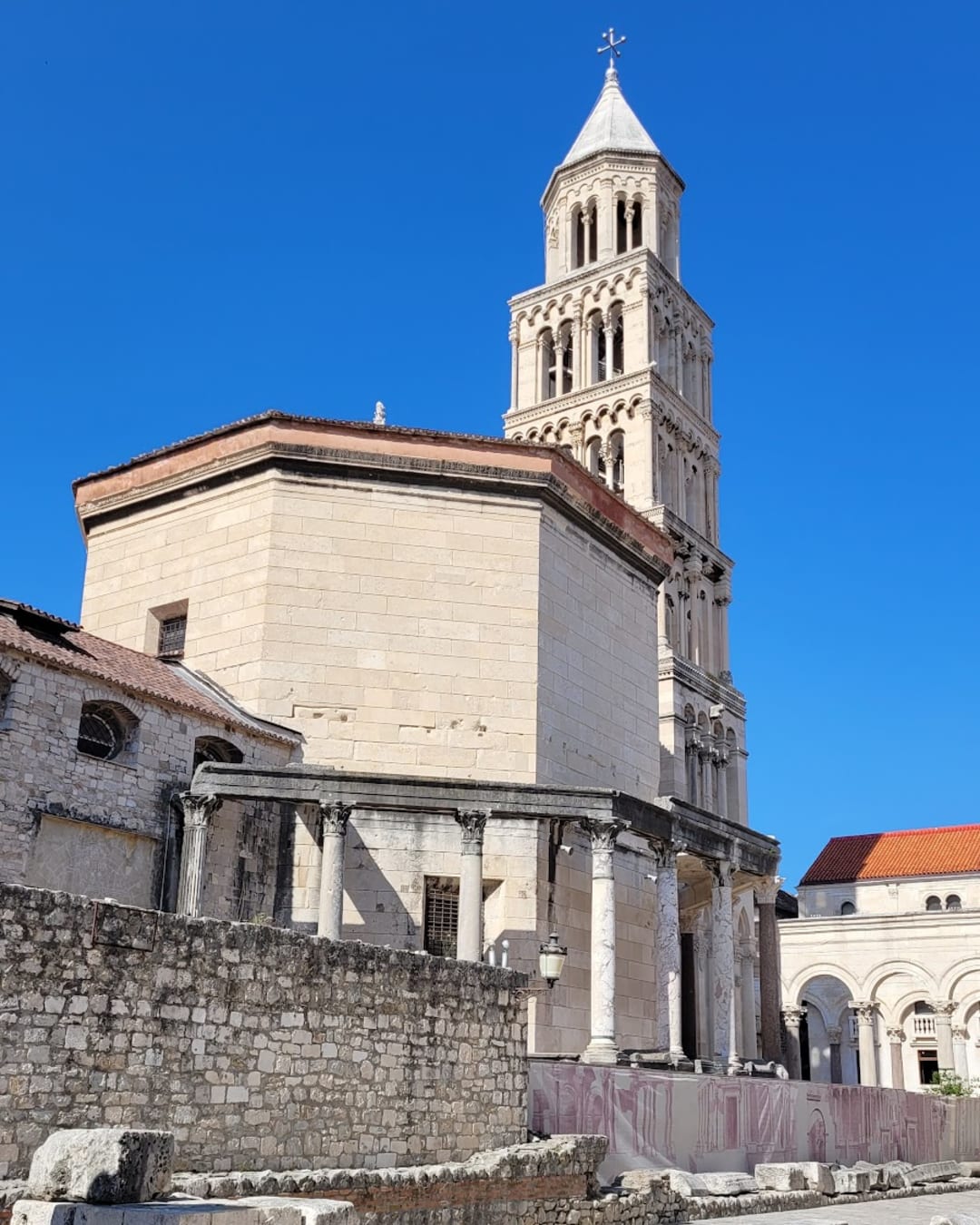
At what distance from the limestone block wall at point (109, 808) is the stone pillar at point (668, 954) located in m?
6.88

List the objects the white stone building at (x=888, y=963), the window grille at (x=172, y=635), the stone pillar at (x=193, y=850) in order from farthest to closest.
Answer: the white stone building at (x=888, y=963), the window grille at (x=172, y=635), the stone pillar at (x=193, y=850)

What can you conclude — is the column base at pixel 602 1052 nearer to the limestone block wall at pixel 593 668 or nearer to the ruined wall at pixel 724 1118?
the ruined wall at pixel 724 1118

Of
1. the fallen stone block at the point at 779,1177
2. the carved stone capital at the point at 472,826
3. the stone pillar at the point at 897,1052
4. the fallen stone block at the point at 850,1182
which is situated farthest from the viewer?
the stone pillar at the point at 897,1052

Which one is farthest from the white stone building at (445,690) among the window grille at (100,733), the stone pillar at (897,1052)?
the stone pillar at (897,1052)

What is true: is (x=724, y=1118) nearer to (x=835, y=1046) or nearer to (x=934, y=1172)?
(x=934, y=1172)

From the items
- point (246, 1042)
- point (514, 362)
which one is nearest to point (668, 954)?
point (246, 1042)

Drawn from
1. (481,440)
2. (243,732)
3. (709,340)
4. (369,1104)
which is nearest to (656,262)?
(709,340)

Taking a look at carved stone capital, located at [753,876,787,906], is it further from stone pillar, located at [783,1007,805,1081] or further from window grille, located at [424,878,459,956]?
stone pillar, located at [783,1007,805,1081]

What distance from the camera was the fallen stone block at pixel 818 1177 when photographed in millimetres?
21125

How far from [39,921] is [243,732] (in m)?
10.8

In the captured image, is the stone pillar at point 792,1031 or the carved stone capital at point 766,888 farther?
the stone pillar at point 792,1031

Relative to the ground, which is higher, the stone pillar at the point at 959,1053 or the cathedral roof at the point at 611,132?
the cathedral roof at the point at 611,132

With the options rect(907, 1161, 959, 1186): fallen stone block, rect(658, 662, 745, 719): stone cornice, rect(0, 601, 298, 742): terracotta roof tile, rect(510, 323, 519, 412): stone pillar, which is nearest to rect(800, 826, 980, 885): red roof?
rect(658, 662, 745, 719): stone cornice

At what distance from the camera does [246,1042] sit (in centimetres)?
1304
